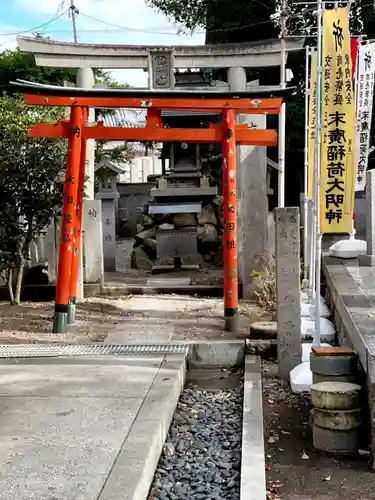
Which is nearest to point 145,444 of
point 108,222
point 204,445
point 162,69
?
point 204,445

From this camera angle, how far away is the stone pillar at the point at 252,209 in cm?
1025

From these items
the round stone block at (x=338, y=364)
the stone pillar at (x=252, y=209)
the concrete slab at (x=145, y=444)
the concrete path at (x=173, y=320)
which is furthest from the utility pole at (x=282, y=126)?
the round stone block at (x=338, y=364)

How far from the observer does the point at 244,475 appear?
3.88m

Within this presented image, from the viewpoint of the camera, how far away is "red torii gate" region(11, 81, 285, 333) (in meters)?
8.02

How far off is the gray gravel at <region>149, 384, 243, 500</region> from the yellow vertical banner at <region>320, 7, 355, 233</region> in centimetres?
208

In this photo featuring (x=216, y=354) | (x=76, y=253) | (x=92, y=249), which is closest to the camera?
(x=216, y=354)

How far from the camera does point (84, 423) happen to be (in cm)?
450

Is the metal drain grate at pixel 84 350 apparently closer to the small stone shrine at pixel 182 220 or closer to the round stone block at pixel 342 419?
the round stone block at pixel 342 419

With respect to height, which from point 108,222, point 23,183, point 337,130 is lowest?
point 108,222

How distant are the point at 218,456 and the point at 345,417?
0.99m

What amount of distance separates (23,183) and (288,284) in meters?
5.07

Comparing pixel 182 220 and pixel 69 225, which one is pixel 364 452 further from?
pixel 182 220

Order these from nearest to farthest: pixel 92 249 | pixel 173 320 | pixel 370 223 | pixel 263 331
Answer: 1. pixel 263 331
2. pixel 173 320
3. pixel 370 223
4. pixel 92 249

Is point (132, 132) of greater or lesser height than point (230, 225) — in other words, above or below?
above
